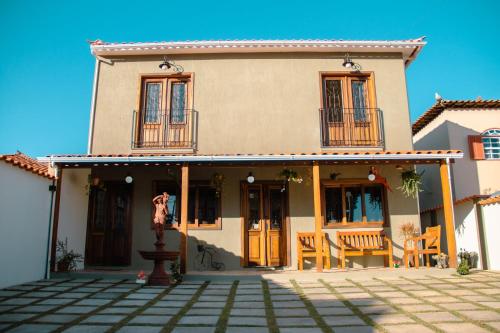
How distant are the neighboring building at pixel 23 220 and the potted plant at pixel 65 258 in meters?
0.31

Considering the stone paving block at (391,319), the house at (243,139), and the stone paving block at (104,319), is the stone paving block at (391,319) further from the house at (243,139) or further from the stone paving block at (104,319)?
the house at (243,139)

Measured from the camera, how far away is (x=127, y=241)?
10117 millimetres

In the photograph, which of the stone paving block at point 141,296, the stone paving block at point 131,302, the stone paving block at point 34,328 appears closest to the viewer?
the stone paving block at point 34,328

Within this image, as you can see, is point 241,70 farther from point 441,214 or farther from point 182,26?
point 441,214

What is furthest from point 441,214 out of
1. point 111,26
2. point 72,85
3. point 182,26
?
point 72,85

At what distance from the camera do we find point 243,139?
10328 millimetres

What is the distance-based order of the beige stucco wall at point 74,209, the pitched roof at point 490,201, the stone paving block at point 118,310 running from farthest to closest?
1. the beige stucco wall at point 74,209
2. the pitched roof at point 490,201
3. the stone paving block at point 118,310

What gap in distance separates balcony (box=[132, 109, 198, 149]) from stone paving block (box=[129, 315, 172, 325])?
5685mm

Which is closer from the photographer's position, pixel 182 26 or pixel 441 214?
pixel 441 214

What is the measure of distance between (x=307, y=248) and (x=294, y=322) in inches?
177

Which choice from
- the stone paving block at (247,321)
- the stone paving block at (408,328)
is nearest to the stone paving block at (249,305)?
the stone paving block at (247,321)

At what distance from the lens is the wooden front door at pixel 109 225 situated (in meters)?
10.1

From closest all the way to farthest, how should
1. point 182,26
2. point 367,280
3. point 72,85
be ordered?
point 367,280
point 182,26
point 72,85

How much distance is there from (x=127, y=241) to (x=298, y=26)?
786cm
